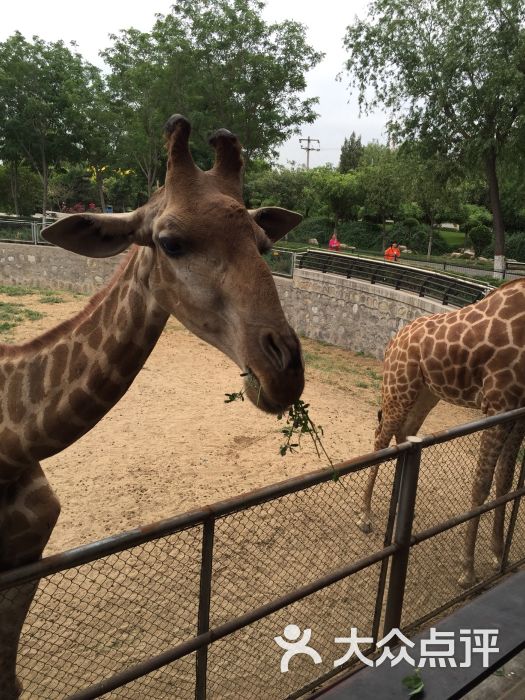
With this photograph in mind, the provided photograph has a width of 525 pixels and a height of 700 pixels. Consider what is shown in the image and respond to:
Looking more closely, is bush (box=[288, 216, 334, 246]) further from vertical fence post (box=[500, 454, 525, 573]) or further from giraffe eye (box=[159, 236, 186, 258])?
giraffe eye (box=[159, 236, 186, 258])

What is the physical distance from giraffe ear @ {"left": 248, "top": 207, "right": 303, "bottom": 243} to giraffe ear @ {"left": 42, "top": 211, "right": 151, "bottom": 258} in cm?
77

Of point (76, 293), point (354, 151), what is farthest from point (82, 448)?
point (354, 151)

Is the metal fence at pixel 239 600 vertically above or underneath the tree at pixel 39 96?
underneath

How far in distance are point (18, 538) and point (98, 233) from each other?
157 centimetres

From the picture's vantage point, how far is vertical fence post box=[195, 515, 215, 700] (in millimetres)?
2390

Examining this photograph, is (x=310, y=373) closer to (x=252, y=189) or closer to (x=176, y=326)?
(x=176, y=326)

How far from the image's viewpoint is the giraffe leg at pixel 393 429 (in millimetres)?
5559

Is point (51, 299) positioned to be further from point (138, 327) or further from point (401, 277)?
point (138, 327)

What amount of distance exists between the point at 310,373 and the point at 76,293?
10328mm

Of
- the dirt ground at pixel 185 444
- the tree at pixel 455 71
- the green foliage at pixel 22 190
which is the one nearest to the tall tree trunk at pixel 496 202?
Result: the tree at pixel 455 71

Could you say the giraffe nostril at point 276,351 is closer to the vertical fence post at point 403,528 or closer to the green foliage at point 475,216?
the vertical fence post at point 403,528

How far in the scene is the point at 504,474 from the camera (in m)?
4.82

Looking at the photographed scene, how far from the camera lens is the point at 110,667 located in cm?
379

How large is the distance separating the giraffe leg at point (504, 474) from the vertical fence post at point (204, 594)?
3.01 metres
